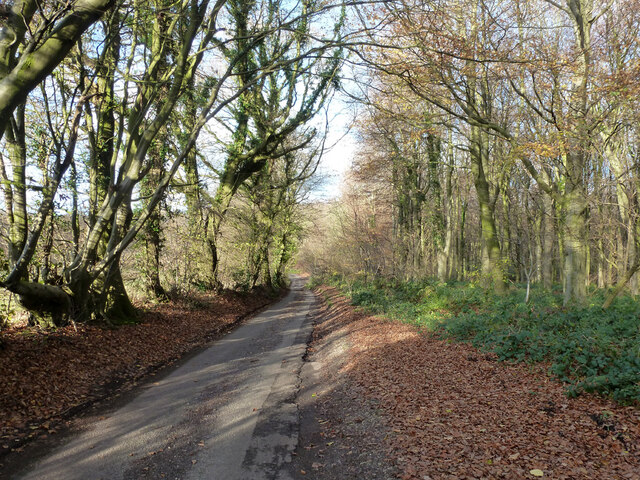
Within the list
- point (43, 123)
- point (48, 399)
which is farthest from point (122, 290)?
point (48, 399)

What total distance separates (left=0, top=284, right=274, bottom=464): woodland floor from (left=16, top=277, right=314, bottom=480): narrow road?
26.0 inches

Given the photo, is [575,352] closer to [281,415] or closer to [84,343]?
[281,415]

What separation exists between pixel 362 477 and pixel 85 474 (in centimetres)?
299

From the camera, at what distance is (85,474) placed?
418 cm

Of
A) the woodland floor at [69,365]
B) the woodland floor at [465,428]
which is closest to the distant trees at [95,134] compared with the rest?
the woodland floor at [69,365]

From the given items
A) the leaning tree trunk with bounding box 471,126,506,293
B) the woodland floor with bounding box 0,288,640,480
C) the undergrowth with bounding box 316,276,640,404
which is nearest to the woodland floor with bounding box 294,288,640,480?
the woodland floor with bounding box 0,288,640,480

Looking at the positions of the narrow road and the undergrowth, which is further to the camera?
the undergrowth

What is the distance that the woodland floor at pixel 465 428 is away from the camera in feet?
13.1

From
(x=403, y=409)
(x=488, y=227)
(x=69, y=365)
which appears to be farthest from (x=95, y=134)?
(x=488, y=227)

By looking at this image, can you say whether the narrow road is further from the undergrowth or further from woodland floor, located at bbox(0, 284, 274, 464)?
the undergrowth

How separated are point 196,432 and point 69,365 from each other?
12.2 ft

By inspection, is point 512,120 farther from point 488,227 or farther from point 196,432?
point 196,432

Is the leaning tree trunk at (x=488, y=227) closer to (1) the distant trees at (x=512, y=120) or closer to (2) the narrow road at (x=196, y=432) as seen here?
(1) the distant trees at (x=512, y=120)

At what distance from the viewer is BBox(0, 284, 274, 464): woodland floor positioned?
17.8ft
